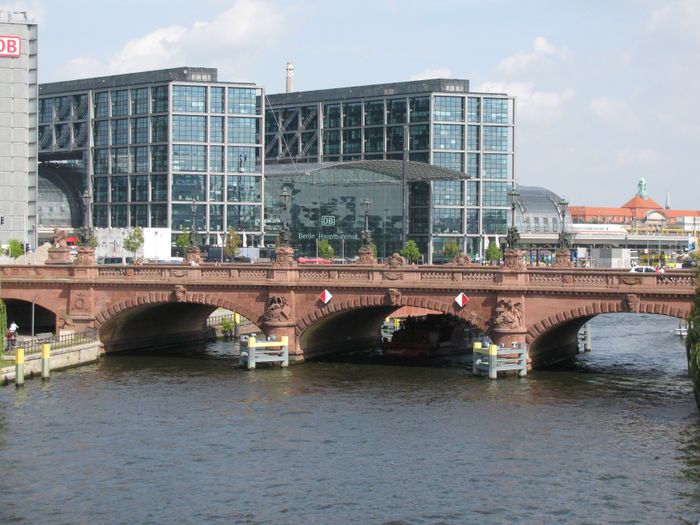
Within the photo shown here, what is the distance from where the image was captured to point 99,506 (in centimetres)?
4781

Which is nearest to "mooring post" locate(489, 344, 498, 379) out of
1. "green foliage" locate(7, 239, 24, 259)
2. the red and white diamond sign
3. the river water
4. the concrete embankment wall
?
the river water

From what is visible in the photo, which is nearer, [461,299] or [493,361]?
[493,361]

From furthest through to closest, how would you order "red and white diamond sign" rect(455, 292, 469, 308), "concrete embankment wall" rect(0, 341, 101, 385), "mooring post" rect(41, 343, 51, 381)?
"red and white diamond sign" rect(455, 292, 469, 308) → "mooring post" rect(41, 343, 51, 381) → "concrete embankment wall" rect(0, 341, 101, 385)

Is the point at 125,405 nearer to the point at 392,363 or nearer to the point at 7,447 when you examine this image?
the point at 7,447

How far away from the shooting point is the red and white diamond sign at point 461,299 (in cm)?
8006

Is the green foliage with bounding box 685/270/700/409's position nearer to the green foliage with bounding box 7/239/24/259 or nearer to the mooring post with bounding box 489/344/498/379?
the mooring post with bounding box 489/344/498/379

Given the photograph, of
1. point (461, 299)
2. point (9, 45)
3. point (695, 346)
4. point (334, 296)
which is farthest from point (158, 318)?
point (9, 45)

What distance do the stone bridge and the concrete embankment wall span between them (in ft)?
9.90

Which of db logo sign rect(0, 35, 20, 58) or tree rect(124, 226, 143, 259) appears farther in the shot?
tree rect(124, 226, 143, 259)

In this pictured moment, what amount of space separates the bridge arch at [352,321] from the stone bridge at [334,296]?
0.10 metres

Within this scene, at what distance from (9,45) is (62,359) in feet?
262

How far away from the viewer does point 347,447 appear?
5812cm

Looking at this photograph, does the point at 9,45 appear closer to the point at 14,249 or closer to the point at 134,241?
A: the point at 14,249

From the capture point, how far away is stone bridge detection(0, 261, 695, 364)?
251 ft
